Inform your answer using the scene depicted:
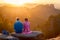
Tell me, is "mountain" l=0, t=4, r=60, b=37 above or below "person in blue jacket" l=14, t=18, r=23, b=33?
above

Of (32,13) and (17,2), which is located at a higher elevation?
(17,2)

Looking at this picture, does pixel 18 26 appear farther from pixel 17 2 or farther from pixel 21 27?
pixel 17 2

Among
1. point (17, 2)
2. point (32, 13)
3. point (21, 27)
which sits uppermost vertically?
point (17, 2)

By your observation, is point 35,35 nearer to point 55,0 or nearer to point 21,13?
point 21,13

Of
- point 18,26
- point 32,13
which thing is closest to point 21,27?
point 18,26

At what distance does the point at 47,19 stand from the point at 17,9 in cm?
53

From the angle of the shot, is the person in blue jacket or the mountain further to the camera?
the mountain

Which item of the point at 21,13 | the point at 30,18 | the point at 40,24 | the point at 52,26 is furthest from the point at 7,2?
the point at 52,26

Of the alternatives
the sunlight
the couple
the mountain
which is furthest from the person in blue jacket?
the sunlight

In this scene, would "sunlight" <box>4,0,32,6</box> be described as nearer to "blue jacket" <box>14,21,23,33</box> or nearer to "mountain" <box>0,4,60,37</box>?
"mountain" <box>0,4,60,37</box>

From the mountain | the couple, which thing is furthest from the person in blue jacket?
the mountain

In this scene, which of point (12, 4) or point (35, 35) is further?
point (12, 4)

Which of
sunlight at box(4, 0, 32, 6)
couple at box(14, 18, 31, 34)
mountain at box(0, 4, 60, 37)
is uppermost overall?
sunlight at box(4, 0, 32, 6)

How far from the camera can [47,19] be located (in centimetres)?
263
